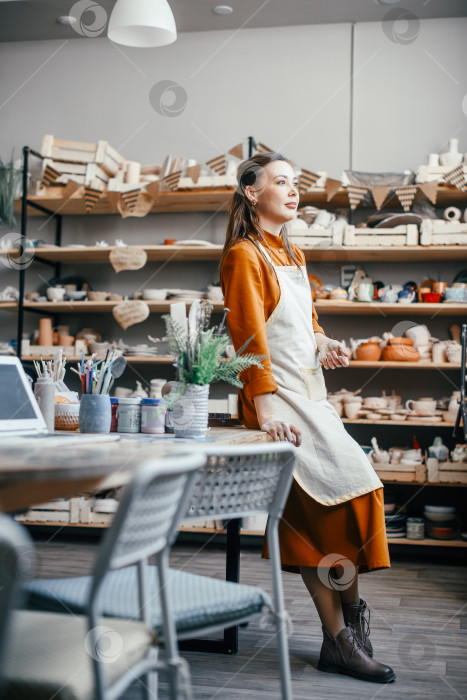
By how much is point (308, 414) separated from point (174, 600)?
3.15 ft

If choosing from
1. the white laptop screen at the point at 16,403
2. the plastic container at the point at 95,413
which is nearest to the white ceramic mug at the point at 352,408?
the plastic container at the point at 95,413

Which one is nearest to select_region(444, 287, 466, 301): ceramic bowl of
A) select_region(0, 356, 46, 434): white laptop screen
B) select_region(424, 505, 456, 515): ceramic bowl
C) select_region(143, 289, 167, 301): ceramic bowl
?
select_region(424, 505, 456, 515): ceramic bowl

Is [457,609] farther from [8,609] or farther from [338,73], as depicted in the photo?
[338,73]

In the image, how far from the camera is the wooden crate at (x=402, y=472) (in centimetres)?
401

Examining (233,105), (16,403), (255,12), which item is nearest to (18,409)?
(16,403)

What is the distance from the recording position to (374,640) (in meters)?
2.57

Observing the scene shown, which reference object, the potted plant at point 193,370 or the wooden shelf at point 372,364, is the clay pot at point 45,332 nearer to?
the wooden shelf at point 372,364

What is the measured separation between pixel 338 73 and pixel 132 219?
163 centimetres

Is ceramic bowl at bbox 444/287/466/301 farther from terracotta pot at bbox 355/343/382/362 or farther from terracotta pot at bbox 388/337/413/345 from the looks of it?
terracotta pot at bbox 355/343/382/362

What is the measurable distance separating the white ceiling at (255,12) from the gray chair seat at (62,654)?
4134 mm

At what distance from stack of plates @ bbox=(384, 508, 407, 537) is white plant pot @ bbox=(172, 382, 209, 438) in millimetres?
2461

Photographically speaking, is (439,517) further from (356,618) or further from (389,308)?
(356,618)

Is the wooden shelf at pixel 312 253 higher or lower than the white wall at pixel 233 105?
lower

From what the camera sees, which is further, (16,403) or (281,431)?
(281,431)
